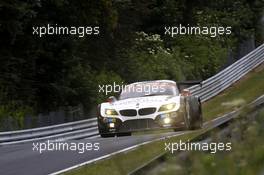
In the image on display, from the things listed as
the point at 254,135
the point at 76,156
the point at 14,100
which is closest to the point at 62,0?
the point at 14,100

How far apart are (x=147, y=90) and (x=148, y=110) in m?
0.39

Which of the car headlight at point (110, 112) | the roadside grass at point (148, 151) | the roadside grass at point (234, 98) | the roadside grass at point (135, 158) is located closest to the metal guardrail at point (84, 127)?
the roadside grass at point (234, 98)

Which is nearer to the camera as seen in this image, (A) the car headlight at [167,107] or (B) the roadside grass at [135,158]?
(B) the roadside grass at [135,158]

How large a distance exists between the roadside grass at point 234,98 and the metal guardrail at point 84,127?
14 centimetres

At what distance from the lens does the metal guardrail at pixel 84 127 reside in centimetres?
1002

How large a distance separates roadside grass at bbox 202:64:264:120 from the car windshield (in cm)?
63

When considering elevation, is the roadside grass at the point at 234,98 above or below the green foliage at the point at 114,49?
below

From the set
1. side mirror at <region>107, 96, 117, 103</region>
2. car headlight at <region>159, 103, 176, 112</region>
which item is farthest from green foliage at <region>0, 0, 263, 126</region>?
car headlight at <region>159, 103, 176, 112</region>

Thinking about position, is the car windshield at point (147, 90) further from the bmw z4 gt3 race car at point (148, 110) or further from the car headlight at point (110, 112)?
the car headlight at point (110, 112)

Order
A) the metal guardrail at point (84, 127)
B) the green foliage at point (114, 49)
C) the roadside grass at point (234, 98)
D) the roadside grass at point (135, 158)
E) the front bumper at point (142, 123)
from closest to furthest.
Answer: the roadside grass at point (234, 98), the roadside grass at point (135, 158), the front bumper at point (142, 123), the metal guardrail at point (84, 127), the green foliage at point (114, 49)

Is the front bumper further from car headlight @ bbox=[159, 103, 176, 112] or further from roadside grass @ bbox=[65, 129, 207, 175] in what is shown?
roadside grass @ bbox=[65, 129, 207, 175]

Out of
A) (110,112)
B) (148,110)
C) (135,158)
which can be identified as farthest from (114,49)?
(135,158)

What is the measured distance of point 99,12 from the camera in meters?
11.9

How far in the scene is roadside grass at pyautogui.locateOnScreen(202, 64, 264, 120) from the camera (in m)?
6.64
